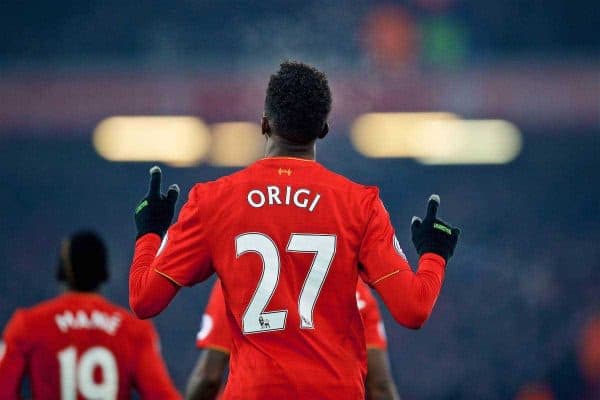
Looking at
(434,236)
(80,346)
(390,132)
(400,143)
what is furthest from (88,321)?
(400,143)

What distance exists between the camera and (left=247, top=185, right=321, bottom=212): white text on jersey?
10.8ft

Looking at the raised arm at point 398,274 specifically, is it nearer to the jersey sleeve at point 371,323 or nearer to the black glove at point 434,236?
the black glove at point 434,236

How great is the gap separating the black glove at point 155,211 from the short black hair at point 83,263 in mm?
1777

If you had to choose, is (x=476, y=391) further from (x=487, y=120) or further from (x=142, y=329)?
(x=142, y=329)

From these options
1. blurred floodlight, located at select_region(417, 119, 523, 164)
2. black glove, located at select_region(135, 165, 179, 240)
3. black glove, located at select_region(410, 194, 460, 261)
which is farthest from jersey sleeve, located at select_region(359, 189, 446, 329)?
blurred floodlight, located at select_region(417, 119, 523, 164)

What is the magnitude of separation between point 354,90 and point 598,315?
2980mm

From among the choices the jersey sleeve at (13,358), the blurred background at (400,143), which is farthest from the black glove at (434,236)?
the blurred background at (400,143)

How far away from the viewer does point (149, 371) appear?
17.1 ft

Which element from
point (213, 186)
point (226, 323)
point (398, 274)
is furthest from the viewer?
point (226, 323)

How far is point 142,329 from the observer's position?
522 centimetres

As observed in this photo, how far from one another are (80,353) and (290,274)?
211cm

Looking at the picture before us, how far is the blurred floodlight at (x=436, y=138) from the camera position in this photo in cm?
1059

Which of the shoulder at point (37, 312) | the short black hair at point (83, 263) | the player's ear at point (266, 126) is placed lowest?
the shoulder at point (37, 312)

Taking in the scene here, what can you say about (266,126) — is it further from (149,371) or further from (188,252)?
(149,371)
